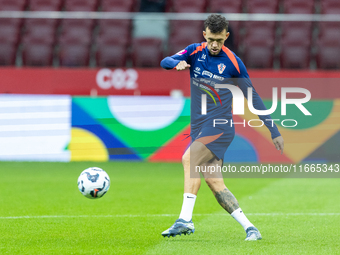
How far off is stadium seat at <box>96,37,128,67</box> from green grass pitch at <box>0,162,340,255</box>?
3.11 m

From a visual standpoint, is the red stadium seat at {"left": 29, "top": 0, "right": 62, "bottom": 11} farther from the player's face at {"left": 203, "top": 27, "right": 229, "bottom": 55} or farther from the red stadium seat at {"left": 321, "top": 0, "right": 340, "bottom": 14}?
the player's face at {"left": 203, "top": 27, "right": 229, "bottom": 55}

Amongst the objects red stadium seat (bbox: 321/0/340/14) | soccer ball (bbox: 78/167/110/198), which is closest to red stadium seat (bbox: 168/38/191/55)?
red stadium seat (bbox: 321/0/340/14)

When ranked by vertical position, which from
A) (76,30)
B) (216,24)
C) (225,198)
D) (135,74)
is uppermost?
(216,24)

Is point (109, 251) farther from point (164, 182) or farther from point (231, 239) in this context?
point (164, 182)

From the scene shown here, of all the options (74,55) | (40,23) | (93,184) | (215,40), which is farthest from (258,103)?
(40,23)

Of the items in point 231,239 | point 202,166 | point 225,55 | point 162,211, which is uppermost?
point 225,55

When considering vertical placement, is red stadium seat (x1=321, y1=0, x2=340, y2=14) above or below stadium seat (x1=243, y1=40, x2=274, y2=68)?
above

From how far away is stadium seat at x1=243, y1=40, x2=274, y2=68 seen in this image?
12.9 metres

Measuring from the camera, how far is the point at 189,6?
14008mm

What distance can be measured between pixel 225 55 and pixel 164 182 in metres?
4.75

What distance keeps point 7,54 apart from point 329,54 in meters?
7.36

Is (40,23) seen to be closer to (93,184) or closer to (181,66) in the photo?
(93,184)

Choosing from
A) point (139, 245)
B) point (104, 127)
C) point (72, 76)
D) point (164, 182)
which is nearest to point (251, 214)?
point (139, 245)

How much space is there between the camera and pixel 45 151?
11.7 m
